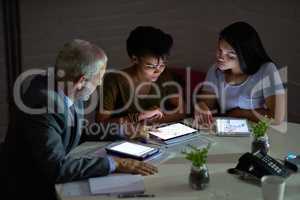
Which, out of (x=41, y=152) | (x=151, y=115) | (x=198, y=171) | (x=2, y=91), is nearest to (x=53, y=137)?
(x=41, y=152)

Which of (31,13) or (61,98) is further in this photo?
(31,13)

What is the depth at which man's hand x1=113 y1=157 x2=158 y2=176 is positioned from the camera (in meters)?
1.90

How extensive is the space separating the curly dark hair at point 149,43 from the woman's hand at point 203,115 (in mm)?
325

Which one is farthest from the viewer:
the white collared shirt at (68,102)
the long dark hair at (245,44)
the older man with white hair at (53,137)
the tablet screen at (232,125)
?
the long dark hair at (245,44)

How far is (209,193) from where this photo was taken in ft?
5.77

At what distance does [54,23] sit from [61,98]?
1404 millimetres

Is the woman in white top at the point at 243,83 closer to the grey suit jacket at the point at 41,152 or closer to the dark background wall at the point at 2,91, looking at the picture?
the grey suit jacket at the point at 41,152

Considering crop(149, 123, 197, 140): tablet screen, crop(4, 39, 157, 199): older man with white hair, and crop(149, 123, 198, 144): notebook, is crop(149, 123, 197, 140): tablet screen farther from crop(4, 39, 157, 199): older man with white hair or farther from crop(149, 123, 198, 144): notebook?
crop(4, 39, 157, 199): older man with white hair

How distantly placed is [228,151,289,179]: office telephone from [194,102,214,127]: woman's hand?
0.53 metres

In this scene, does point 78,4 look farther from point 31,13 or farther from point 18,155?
point 18,155

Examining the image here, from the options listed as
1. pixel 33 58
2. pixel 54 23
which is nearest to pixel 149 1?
pixel 54 23

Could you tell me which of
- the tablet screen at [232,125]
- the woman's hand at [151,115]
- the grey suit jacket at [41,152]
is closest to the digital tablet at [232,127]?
the tablet screen at [232,125]

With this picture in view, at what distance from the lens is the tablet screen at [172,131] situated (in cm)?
223

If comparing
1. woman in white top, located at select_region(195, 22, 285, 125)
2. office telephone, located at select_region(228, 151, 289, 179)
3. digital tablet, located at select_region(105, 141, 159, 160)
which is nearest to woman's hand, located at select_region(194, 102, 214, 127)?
woman in white top, located at select_region(195, 22, 285, 125)
